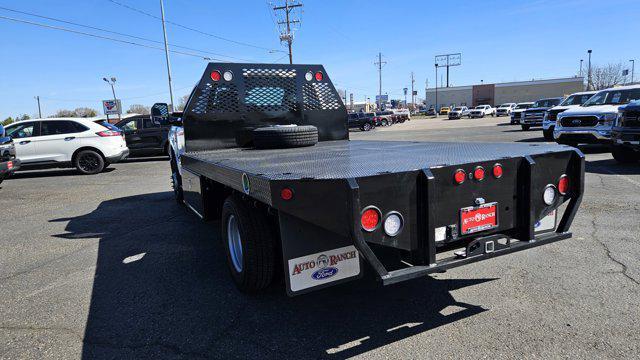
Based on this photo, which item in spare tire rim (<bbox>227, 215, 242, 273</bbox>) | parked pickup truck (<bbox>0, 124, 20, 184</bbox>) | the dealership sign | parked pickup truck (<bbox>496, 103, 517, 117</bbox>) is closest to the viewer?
spare tire rim (<bbox>227, 215, 242, 273</bbox>)

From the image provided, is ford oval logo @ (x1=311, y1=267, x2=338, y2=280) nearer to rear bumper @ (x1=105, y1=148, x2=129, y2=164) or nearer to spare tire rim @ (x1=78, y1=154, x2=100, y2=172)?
rear bumper @ (x1=105, y1=148, x2=129, y2=164)

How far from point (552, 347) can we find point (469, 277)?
1.20 metres

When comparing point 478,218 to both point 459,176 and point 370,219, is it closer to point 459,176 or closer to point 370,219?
point 459,176

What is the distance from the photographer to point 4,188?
1059 centimetres

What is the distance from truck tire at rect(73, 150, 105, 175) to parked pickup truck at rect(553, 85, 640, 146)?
13196mm

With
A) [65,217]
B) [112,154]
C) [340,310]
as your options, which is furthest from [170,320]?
[112,154]

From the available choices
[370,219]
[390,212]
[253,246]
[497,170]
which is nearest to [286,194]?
[370,219]

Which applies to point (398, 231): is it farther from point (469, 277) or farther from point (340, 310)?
point (469, 277)

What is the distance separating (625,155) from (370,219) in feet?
33.4

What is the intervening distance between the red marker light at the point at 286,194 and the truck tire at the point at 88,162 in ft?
38.8

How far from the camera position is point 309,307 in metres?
3.45

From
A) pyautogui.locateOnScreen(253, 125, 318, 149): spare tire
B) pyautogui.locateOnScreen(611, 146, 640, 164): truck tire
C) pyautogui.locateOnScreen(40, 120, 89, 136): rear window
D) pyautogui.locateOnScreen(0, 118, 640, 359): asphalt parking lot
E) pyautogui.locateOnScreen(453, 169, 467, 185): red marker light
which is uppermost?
pyautogui.locateOnScreen(40, 120, 89, 136): rear window

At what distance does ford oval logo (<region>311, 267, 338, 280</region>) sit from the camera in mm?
2783

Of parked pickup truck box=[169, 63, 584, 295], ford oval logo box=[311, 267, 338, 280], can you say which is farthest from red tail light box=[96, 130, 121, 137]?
ford oval logo box=[311, 267, 338, 280]
